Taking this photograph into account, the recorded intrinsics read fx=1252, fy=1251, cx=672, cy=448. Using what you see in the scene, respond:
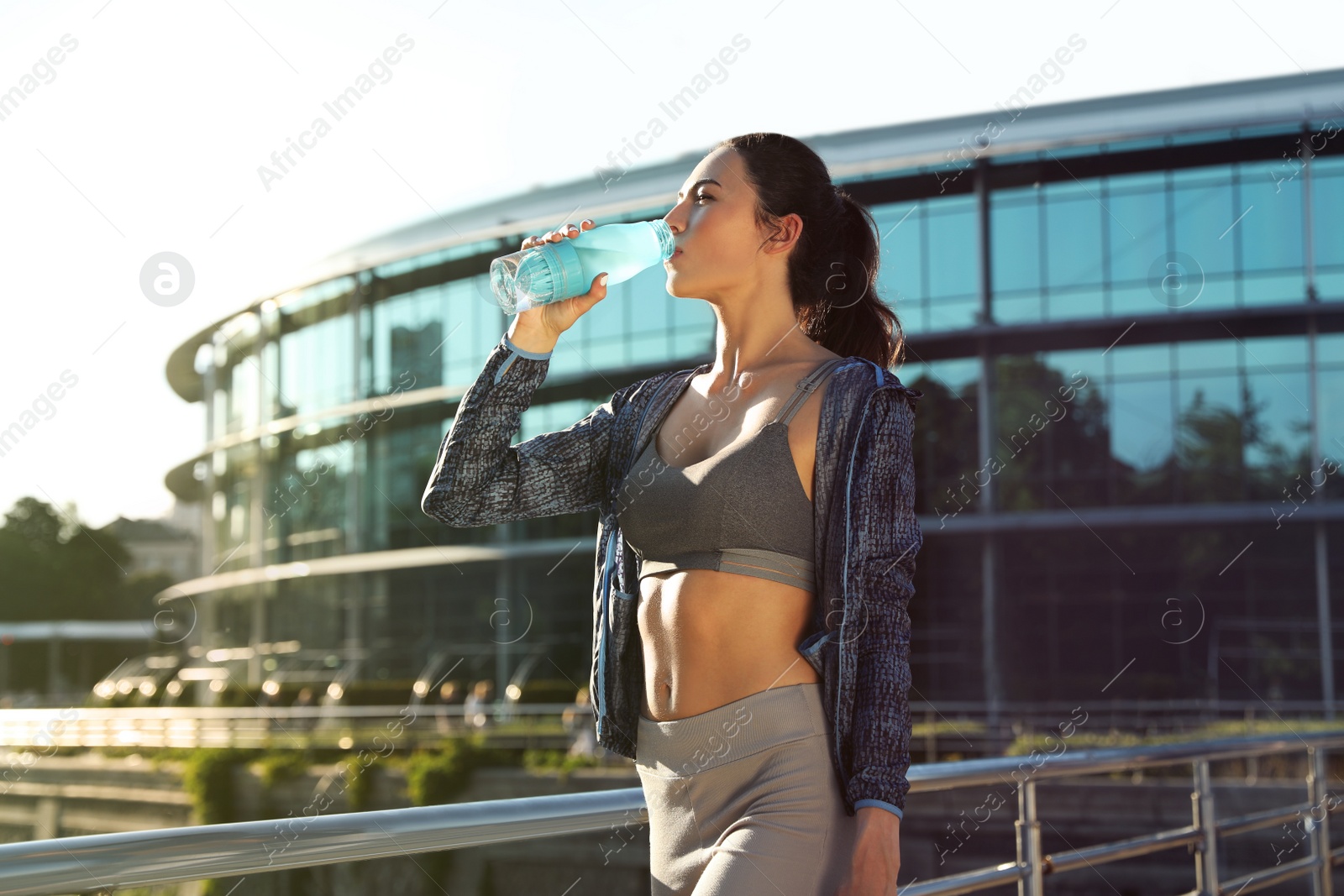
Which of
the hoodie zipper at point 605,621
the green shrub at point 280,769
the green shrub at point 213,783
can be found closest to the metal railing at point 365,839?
the hoodie zipper at point 605,621

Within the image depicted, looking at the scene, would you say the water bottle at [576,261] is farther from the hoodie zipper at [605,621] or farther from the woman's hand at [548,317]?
the hoodie zipper at [605,621]

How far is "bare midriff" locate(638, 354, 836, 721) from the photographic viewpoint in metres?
1.94

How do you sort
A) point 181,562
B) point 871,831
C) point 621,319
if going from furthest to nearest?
point 181,562 → point 621,319 → point 871,831

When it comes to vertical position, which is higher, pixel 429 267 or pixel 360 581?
pixel 429 267

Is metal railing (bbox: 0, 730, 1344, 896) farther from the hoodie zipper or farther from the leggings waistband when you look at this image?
the leggings waistband

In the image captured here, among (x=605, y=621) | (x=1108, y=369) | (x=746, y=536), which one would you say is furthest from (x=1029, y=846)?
(x=1108, y=369)

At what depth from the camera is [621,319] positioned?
26.7 m

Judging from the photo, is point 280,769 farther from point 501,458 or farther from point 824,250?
point 824,250

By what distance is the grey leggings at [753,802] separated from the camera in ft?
5.97

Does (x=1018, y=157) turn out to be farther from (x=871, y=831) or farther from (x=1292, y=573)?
(x=871, y=831)

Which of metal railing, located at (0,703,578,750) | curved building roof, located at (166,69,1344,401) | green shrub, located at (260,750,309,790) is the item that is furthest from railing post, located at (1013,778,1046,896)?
curved building roof, located at (166,69,1344,401)

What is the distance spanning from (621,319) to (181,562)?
6010cm

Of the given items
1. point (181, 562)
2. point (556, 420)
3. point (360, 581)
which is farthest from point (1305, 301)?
point (181, 562)

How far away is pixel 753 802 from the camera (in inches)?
74.0
